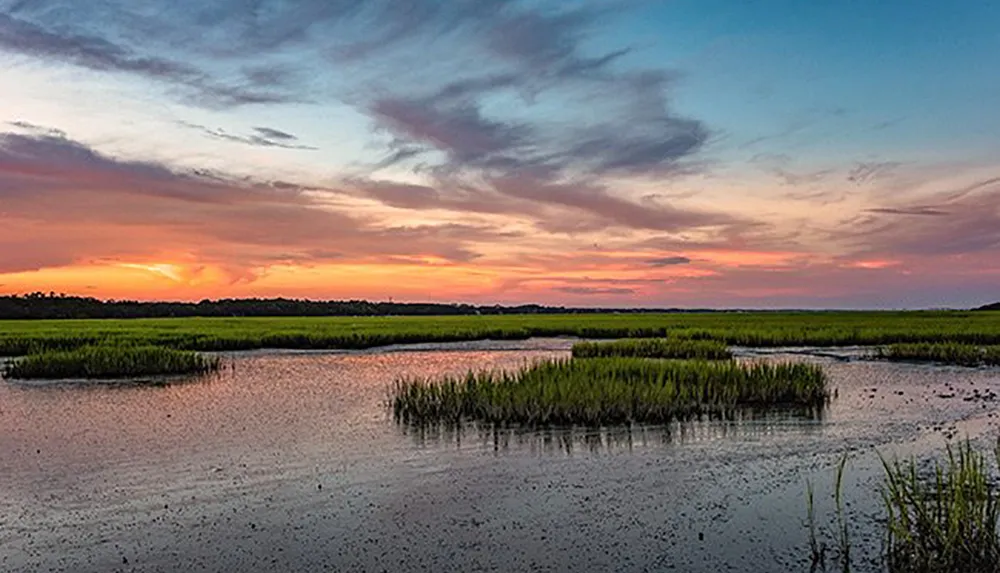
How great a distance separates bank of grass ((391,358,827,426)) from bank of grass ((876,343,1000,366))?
1554 centimetres

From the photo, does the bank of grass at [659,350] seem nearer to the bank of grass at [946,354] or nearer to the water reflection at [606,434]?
the bank of grass at [946,354]

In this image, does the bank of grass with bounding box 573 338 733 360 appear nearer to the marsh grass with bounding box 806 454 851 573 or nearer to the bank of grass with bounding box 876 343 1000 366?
the bank of grass with bounding box 876 343 1000 366

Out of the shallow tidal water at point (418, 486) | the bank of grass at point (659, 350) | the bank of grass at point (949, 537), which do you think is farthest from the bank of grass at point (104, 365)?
the bank of grass at point (949, 537)

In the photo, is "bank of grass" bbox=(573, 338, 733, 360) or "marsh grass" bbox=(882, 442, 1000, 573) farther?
"bank of grass" bbox=(573, 338, 733, 360)

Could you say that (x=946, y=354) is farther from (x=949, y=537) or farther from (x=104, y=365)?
(x=104, y=365)

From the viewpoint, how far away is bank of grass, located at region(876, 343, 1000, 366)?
35.5 metres

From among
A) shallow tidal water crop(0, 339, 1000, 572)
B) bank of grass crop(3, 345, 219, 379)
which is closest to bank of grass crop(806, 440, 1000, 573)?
shallow tidal water crop(0, 339, 1000, 572)

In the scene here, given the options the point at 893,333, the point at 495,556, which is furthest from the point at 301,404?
the point at 893,333

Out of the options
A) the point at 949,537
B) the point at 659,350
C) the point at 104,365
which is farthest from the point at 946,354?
the point at 104,365

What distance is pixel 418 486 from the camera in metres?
13.4

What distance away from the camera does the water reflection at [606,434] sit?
16469mm

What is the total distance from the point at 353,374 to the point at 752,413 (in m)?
17.9

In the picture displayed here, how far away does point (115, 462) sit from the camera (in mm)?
15445

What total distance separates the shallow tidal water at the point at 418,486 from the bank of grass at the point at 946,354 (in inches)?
545
